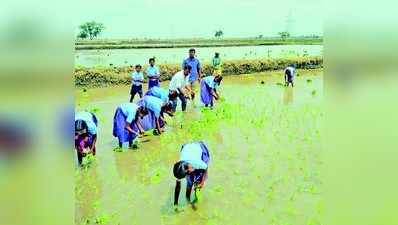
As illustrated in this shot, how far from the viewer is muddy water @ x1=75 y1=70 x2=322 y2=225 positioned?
17.3 feet

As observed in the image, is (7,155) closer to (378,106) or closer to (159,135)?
(378,106)

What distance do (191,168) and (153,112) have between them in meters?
2.92

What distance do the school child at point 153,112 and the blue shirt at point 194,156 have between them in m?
2.44

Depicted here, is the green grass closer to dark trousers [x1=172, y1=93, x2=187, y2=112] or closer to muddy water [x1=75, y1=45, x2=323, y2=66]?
muddy water [x1=75, y1=45, x2=323, y2=66]

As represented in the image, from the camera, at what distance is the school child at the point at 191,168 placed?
16.9 ft

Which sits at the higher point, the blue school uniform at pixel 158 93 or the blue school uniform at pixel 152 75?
the blue school uniform at pixel 152 75

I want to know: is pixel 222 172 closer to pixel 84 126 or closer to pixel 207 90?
pixel 84 126

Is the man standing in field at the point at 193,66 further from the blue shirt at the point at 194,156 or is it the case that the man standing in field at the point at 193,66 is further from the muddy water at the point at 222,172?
the blue shirt at the point at 194,156

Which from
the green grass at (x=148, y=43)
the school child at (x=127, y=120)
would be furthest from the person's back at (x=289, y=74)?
the green grass at (x=148, y=43)

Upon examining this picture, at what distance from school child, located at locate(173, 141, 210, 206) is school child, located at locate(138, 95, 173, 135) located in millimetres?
2461

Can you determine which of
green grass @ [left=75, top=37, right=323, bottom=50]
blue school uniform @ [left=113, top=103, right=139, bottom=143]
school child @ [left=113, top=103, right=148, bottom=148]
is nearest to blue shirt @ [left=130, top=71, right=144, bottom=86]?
school child @ [left=113, top=103, right=148, bottom=148]

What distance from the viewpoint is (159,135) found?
844cm

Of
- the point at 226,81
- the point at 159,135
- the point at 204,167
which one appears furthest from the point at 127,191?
the point at 226,81

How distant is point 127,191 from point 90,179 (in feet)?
1.94
